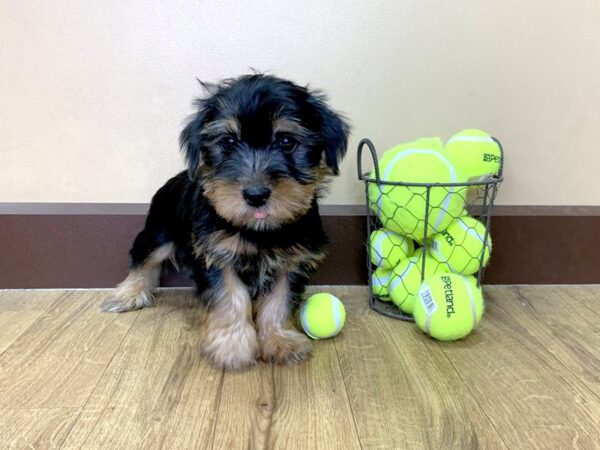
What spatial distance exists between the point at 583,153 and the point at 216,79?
1.65m

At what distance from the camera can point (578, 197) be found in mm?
2457

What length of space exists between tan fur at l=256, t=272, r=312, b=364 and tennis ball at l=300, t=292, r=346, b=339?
5cm

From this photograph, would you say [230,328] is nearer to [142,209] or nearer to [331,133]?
[331,133]

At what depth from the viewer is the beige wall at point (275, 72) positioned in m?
2.21

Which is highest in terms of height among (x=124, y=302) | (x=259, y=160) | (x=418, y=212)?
(x=259, y=160)

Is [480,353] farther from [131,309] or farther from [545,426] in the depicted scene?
[131,309]

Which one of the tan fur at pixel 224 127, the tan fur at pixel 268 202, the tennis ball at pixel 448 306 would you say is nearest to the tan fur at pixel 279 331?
the tan fur at pixel 268 202

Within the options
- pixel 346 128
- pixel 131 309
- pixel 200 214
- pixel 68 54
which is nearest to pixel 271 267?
pixel 200 214

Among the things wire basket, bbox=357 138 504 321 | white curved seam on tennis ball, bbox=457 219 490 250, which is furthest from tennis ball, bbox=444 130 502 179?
white curved seam on tennis ball, bbox=457 219 490 250

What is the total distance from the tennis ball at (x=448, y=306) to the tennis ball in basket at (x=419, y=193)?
239 millimetres

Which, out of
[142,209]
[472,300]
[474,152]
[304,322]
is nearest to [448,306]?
[472,300]

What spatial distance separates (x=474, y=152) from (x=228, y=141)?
3.12 ft

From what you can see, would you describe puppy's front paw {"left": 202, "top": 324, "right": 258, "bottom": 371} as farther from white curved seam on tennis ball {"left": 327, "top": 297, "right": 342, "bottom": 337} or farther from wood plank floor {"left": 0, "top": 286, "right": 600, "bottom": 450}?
white curved seam on tennis ball {"left": 327, "top": 297, "right": 342, "bottom": 337}

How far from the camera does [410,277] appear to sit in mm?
2025
